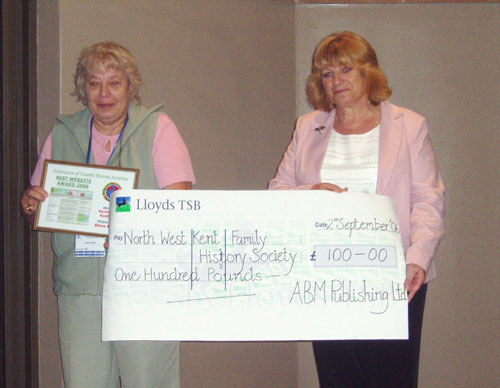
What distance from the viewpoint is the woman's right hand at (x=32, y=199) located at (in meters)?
1.93

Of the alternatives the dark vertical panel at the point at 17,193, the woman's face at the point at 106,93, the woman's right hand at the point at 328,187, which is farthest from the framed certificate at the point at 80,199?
the woman's right hand at the point at 328,187

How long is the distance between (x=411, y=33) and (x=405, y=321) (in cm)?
172

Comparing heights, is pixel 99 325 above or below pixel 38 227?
below

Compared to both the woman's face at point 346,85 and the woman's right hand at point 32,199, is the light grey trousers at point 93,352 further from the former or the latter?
the woman's face at point 346,85

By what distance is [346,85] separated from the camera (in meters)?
2.04

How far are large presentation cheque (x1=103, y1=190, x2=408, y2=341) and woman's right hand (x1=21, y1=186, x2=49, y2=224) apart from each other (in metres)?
0.28

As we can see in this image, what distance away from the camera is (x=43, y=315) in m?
2.36

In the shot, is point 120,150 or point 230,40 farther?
point 230,40

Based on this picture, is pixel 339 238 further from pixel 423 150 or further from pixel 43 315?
pixel 43 315

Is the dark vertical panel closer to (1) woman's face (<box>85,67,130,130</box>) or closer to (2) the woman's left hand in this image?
(1) woman's face (<box>85,67,130,130</box>)

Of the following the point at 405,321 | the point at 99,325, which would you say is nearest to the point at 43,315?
the point at 99,325

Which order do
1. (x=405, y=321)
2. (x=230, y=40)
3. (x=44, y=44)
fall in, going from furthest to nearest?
(x=230, y=40), (x=44, y=44), (x=405, y=321)

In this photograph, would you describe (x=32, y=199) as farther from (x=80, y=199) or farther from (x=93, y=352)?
(x=93, y=352)

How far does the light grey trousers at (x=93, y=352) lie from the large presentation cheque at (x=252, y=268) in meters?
0.18
